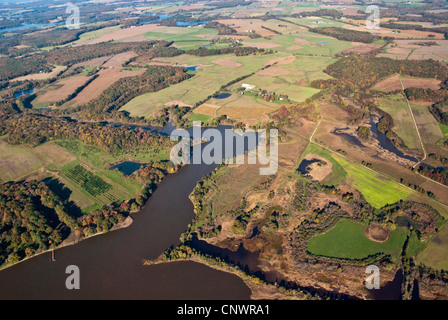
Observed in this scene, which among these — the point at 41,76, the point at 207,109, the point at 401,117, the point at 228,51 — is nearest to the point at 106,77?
the point at 41,76

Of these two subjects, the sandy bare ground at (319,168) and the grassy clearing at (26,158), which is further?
the grassy clearing at (26,158)

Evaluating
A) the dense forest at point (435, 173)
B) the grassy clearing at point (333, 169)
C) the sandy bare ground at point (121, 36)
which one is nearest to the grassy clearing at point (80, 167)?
the grassy clearing at point (333, 169)

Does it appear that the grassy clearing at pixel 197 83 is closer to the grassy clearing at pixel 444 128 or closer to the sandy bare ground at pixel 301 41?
the sandy bare ground at pixel 301 41

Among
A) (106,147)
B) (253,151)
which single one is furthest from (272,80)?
(106,147)
